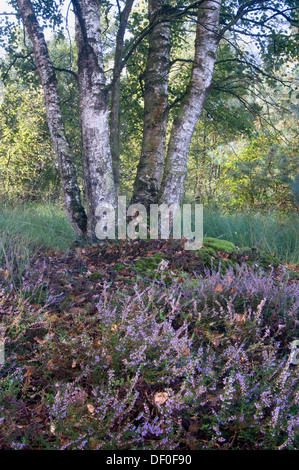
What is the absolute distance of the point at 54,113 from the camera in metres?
5.71

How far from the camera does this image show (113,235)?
507 centimetres

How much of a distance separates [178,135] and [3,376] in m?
4.51

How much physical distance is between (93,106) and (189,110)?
1.60 m

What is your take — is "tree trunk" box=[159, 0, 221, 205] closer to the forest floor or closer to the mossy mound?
the mossy mound


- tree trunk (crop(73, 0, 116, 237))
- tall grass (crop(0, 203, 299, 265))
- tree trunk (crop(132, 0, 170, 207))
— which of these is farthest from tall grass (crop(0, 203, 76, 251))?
tree trunk (crop(132, 0, 170, 207))

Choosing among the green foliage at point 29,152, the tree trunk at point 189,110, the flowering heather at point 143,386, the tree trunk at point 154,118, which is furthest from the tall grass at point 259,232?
the green foliage at point 29,152

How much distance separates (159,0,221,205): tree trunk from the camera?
5.75 m

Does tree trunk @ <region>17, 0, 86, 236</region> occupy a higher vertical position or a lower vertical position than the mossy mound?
higher

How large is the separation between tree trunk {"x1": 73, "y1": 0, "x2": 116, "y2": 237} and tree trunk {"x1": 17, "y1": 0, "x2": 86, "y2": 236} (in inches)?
24.3

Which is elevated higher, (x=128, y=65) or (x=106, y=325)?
(x=128, y=65)
